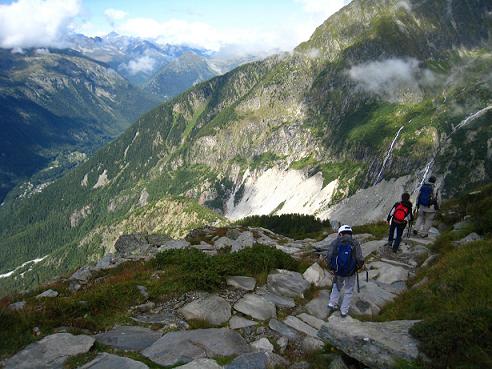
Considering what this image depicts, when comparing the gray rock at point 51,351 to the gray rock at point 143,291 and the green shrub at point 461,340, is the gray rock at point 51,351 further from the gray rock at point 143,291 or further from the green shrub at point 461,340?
the green shrub at point 461,340

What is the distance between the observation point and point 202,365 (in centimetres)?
1163

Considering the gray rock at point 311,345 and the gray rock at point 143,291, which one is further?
the gray rock at point 143,291

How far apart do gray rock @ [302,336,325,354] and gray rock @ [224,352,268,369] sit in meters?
1.76

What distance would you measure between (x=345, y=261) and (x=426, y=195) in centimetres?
1707

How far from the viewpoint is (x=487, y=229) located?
958 inches

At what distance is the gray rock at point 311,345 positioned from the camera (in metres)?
13.3

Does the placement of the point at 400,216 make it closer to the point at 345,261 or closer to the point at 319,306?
the point at 345,261

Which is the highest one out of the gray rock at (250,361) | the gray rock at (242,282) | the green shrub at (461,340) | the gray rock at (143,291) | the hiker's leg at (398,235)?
the green shrub at (461,340)

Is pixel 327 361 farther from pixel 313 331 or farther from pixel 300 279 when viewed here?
pixel 300 279

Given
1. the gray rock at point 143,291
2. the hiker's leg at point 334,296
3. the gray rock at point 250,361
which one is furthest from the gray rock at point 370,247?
the gray rock at point 250,361

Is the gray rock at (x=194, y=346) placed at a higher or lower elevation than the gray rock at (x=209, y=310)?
higher

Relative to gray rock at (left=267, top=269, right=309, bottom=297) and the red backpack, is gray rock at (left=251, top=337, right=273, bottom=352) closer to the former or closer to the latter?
gray rock at (left=267, top=269, right=309, bottom=297)

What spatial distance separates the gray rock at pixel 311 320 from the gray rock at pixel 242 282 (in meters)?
3.01

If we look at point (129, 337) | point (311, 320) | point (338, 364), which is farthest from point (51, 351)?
point (311, 320)
